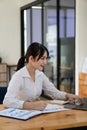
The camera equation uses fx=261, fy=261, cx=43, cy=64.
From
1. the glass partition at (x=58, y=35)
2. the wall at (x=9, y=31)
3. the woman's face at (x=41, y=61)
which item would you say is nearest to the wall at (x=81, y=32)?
the glass partition at (x=58, y=35)

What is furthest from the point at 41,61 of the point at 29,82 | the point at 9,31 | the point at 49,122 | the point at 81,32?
the point at 9,31

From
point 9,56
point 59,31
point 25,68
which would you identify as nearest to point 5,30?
point 9,56

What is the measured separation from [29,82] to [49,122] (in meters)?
0.62

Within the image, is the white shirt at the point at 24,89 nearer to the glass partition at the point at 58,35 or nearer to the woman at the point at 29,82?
the woman at the point at 29,82

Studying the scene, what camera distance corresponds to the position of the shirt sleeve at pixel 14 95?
6.82 feet

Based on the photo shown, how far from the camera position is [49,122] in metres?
1.74

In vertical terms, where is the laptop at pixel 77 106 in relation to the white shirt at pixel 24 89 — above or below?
below

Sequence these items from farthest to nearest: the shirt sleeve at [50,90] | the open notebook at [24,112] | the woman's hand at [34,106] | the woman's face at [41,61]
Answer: the shirt sleeve at [50,90]
the woman's face at [41,61]
the woman's hand at [34,106]
the open notebook at [24,112]

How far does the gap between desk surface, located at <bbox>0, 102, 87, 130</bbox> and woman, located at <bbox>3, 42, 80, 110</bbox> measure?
219 mm

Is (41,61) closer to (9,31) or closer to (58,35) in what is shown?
(58,35)

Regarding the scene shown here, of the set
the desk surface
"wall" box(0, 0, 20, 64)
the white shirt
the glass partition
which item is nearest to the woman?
the white shirt

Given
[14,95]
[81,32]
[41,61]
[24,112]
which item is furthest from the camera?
→ [81,32]

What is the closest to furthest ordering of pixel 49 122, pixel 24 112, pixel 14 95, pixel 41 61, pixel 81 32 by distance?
1. pixel 49 122
2. pixel 24 112
3. pixel 14 95
4. pixel 41 61
5. pixel 81 32

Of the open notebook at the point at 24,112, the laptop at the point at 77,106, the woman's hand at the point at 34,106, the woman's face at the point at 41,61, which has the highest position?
the woman's face at the point at 41,61
